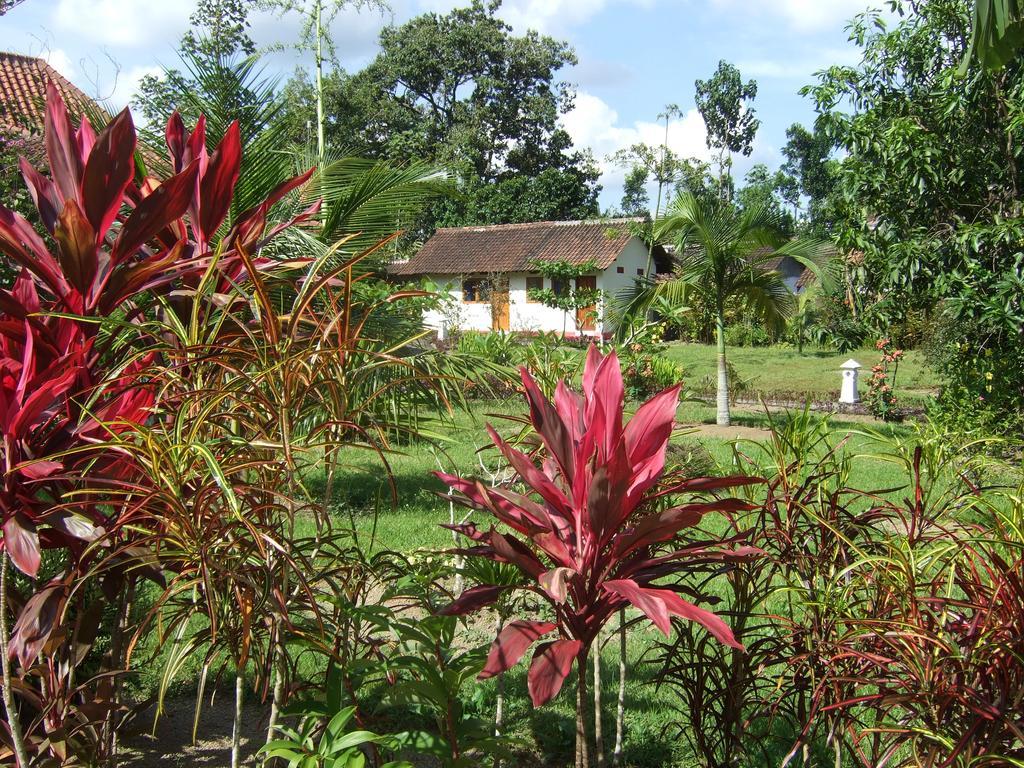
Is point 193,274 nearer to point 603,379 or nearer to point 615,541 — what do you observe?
point 603,379

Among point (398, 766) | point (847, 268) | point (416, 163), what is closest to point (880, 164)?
point (847, 268)

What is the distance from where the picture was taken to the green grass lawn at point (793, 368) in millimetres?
17906

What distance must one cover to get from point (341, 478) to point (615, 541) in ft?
23.6

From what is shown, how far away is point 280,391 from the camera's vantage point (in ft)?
5.62

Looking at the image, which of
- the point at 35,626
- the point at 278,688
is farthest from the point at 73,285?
the point at 278,688

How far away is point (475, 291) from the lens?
32.3 metres

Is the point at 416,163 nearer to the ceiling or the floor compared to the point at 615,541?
nearer to the ceiling

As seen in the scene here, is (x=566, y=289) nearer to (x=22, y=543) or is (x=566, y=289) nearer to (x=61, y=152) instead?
(x=61, y=152)

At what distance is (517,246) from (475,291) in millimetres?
2399

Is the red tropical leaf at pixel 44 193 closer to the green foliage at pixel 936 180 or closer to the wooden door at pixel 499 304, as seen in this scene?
the green foliage at pixel 936 180

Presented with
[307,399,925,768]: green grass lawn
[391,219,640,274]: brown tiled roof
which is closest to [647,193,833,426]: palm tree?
[307,399,925,768]: green grass lawn

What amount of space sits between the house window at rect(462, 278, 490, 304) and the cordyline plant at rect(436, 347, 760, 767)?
28.5 m

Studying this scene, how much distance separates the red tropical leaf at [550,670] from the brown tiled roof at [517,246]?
86.5 feet

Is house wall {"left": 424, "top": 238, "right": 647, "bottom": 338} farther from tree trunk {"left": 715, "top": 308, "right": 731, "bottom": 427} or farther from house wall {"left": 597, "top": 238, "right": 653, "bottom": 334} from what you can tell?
tree trunk {"left": 715, "top": 308, "right": 731, "bottom": 427}
